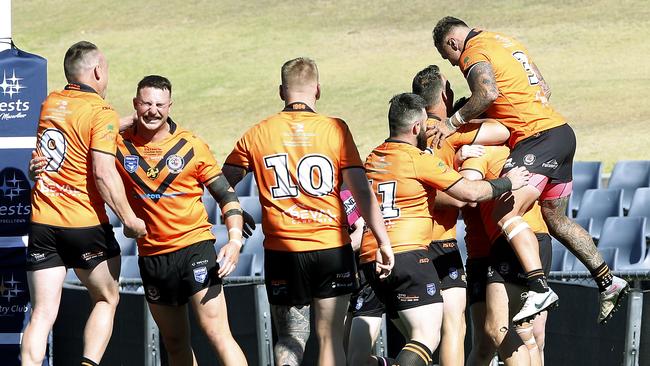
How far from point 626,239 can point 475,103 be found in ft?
24.3

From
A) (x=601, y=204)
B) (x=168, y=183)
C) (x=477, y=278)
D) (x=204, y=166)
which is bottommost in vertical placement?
(x=477, y=278)

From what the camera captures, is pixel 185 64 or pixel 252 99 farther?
pixel 185 64

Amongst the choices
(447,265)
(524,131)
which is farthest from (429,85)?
(447,265)

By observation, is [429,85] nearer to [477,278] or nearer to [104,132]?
[477,278]

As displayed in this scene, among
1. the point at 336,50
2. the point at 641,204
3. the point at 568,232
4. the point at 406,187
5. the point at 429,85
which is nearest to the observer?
the point at 406,187

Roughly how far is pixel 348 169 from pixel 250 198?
9.67 metres

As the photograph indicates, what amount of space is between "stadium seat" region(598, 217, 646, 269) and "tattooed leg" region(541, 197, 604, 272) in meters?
6.06

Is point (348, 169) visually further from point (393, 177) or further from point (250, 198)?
point (250, 198)

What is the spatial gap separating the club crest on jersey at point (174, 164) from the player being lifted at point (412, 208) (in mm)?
1254

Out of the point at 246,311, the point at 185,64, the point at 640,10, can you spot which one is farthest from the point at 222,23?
the point at 246,311

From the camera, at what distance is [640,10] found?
152 ft

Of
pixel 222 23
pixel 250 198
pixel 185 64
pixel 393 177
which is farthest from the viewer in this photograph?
pixel 222 23

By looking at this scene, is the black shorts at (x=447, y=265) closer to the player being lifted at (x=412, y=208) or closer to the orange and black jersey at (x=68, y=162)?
the player being lifted at (x=412, y=208)

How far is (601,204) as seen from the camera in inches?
669
